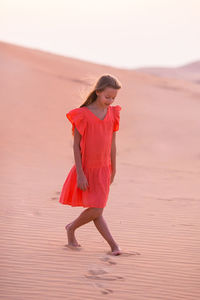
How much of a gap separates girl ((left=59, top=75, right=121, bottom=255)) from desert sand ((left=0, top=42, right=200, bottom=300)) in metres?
0.21

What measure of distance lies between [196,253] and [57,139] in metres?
9.60

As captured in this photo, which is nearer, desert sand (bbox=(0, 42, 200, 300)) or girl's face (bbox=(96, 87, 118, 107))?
desert sand (bbox=(0, 42, 200, 300))

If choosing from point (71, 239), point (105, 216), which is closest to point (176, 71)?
point (105, 216)

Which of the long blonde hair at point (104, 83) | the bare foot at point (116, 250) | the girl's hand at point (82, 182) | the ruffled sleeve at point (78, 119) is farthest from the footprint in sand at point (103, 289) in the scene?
the long blonde hair at point (104, 83)

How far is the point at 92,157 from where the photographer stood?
4.39m

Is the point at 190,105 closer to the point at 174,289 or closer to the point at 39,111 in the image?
the point at 39,111

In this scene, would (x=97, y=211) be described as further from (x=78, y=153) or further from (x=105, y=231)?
(x=78, y=153)

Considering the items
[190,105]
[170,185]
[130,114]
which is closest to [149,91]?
[190,105]

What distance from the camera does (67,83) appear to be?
22.0m

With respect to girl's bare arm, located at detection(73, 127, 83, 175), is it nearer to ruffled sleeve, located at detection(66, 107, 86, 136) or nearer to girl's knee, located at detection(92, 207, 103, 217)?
ruffled sleeve, located at detection(66, 107, 86, 136)

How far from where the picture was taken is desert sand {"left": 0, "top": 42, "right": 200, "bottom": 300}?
12.6 ft

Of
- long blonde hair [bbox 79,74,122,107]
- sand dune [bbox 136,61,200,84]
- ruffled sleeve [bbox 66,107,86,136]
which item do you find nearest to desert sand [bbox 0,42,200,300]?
long blonde hair [bbox 79,74,122,107]

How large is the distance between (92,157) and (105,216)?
179 cm

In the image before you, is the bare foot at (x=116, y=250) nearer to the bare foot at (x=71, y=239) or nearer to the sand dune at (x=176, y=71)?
the bare foot at (x=71, y=239)
